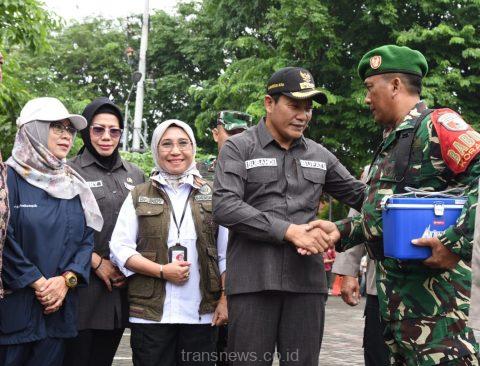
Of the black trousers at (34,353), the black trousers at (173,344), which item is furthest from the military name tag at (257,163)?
the black trousers at (34,353)

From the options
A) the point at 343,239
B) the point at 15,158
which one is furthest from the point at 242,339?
the point at 15,158

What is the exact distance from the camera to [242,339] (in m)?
4.20

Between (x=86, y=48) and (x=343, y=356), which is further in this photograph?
(x=86, y=48)

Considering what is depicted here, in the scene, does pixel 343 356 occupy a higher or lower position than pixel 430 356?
lower

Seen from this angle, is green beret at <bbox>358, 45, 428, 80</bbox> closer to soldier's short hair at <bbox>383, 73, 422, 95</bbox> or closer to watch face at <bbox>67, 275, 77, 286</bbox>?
soldier's short hair at <bbox>383, 73, 422, 95</bbox>

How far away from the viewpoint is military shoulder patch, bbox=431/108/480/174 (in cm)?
355

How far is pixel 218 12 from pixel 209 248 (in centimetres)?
1852

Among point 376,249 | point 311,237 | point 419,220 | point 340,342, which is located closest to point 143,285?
point 311,237

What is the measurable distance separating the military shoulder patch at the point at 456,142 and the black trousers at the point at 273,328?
116cm

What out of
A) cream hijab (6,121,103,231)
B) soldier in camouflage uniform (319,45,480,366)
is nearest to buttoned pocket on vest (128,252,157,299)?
cream hijab (6,121,103,231)

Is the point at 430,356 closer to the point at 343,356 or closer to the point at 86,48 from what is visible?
the point at 343,356

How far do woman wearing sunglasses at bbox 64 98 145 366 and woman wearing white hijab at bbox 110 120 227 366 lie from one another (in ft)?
0.82

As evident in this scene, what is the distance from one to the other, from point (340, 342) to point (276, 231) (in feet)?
20.9

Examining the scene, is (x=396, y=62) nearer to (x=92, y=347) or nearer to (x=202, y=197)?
(x=202, y=197)
